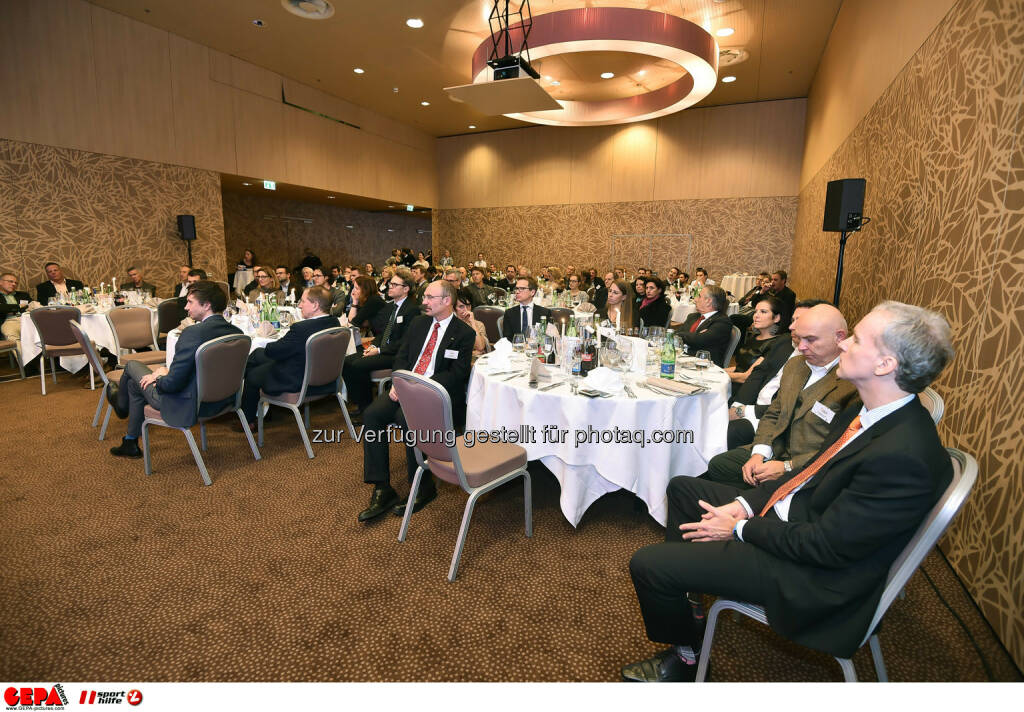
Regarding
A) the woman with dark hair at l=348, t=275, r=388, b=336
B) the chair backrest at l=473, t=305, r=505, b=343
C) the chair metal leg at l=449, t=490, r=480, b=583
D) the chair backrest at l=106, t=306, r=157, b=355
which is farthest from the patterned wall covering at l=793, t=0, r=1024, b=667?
the chair backrest at l=106, t=306, r=157, b=355

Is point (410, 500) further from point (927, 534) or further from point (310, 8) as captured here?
point (310, 8)

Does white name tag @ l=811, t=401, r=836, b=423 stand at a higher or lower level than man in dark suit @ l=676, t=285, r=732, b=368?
lower

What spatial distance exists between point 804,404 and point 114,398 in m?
4.70

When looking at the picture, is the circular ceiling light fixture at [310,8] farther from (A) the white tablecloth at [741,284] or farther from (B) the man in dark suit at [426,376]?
(A) the white tablecloth at [741,284]

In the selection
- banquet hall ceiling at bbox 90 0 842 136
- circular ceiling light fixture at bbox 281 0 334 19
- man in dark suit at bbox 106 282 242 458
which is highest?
banquet hall ceiling at bbox 90 0 842 136

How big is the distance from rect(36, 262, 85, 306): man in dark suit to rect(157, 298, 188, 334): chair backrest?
2.58 m

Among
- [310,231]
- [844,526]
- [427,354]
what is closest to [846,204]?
[427,354]

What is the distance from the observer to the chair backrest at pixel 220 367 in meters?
3.24

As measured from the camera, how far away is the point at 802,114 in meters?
11.7

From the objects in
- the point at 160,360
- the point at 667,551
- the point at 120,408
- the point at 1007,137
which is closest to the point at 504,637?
the point at 667,551

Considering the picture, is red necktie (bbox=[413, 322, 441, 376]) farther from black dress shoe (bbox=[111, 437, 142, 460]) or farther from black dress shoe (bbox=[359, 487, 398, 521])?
black dress shoe (bbox=[111, 437, 142, 460])

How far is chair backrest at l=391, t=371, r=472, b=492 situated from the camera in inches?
89.2

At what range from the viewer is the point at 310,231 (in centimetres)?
1502
